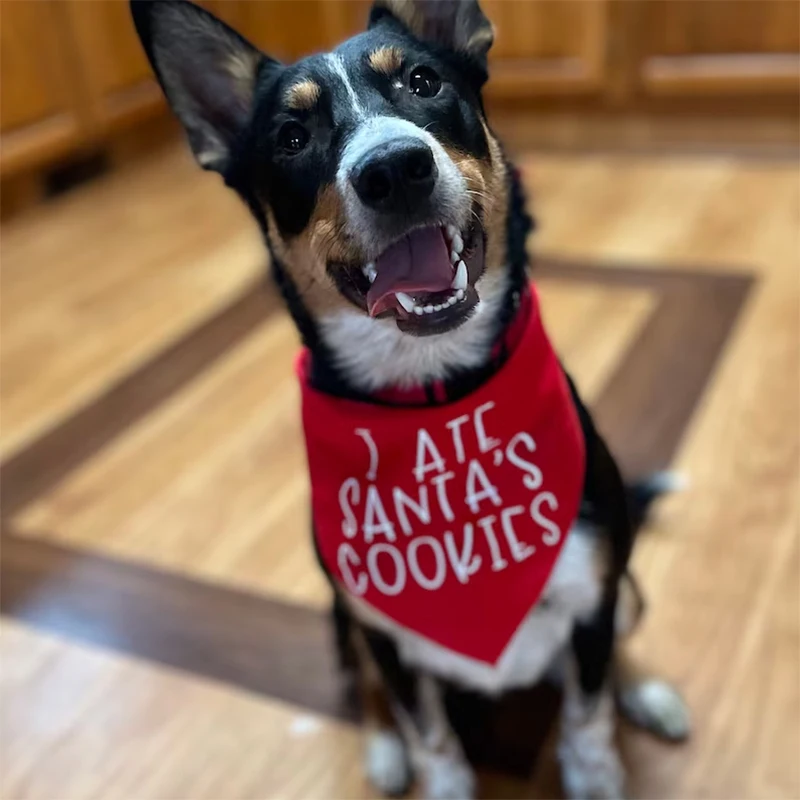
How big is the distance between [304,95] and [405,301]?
319mm

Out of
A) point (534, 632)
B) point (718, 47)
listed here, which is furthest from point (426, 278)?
point (718, 47)

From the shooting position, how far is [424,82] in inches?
53.4

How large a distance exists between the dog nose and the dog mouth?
0.06 meters

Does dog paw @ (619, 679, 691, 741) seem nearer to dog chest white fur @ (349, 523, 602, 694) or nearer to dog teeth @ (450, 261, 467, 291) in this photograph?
dog chest white fur @ (349, 523, 602, 694)

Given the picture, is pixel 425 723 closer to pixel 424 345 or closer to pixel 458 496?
pixel 458 496

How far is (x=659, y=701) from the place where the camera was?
1.65 meters

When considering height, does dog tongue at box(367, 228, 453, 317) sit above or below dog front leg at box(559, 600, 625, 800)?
above

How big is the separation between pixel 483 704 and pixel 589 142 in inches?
128

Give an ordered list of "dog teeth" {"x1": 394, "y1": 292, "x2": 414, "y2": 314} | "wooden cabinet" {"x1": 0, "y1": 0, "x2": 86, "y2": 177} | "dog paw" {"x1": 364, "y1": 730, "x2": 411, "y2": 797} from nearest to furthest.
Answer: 1. "dog teeth" {"x1": 394, "y1": 292, "x2": 414, "y2": 314}
2. "dog paw" {"x1": 364, "y1": 730, "x2": 411, "y2": 797}
3. "wooden cabinet" {"x1": 0, "y1": 0, "x2": 86, "y2": 177}

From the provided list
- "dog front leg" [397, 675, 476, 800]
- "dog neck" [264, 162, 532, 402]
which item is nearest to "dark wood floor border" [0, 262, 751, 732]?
"dog front leg" [397, 675, 476, 800]

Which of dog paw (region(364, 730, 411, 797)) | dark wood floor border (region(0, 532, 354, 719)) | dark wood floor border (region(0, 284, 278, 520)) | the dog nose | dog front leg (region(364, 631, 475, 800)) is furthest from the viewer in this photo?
dark wood floor border (region(0, 284, 278, 520))

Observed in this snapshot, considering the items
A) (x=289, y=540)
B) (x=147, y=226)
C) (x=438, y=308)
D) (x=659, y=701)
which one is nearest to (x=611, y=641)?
(x=659, y=701)

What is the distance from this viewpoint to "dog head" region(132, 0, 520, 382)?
4.07 feet

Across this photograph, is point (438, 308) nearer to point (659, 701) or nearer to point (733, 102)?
point (659, 701)
